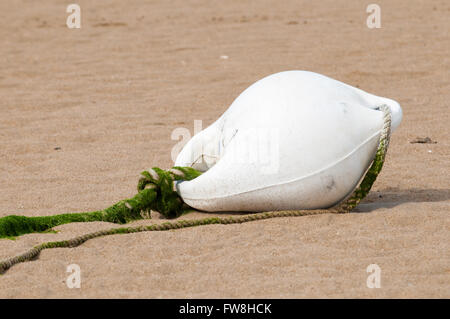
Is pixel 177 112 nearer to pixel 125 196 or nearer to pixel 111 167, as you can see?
pixel 111 167

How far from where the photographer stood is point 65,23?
1123 centimetres

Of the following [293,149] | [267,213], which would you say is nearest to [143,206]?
[267,213]

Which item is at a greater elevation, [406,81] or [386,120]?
[406,81]

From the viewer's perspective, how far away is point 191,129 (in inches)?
261

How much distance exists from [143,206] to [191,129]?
2.64 m

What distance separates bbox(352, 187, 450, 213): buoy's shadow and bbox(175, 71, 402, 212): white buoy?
32 cm

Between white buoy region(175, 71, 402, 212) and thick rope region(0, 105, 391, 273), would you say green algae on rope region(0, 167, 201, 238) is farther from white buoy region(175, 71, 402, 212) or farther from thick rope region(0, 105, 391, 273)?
white buoy region(175, 71, 402, 212)

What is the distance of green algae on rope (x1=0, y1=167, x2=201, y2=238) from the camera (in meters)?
3.89

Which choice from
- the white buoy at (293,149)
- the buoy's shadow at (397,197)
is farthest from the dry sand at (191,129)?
the white buoy at (293,149)

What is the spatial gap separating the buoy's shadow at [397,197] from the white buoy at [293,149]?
1.04 ft

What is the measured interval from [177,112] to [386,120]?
11.5ft

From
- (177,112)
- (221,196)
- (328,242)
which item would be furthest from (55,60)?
(328,242)
